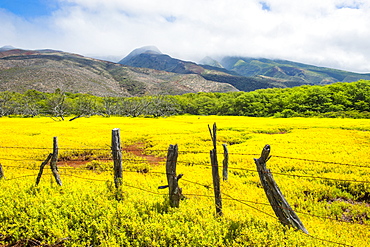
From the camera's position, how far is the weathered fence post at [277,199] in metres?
5.29

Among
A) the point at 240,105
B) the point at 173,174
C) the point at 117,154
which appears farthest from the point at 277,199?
the point at 240,105

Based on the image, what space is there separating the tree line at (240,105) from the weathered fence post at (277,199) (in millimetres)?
69501

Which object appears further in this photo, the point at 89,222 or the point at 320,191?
the point at 320,191

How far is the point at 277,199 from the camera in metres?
5.41

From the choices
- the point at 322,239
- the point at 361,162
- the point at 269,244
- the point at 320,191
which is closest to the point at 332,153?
the point at 361,162

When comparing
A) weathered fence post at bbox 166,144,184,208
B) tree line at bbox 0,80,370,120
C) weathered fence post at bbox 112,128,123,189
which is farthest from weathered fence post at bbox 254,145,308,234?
tree line at bbox 0,80,370,120

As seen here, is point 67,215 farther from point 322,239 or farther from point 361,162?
point 361,162

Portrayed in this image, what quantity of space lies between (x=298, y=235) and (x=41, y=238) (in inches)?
254

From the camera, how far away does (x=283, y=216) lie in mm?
5336

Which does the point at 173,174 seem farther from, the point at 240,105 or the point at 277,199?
the point at 240,105

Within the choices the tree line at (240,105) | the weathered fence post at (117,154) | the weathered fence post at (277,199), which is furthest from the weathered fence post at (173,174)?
the tree line at (240,105)

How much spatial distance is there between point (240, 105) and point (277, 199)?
103m

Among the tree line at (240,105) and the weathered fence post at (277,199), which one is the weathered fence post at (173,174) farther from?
the tree line at (240,105)

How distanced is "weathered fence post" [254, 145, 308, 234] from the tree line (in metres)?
69.5
